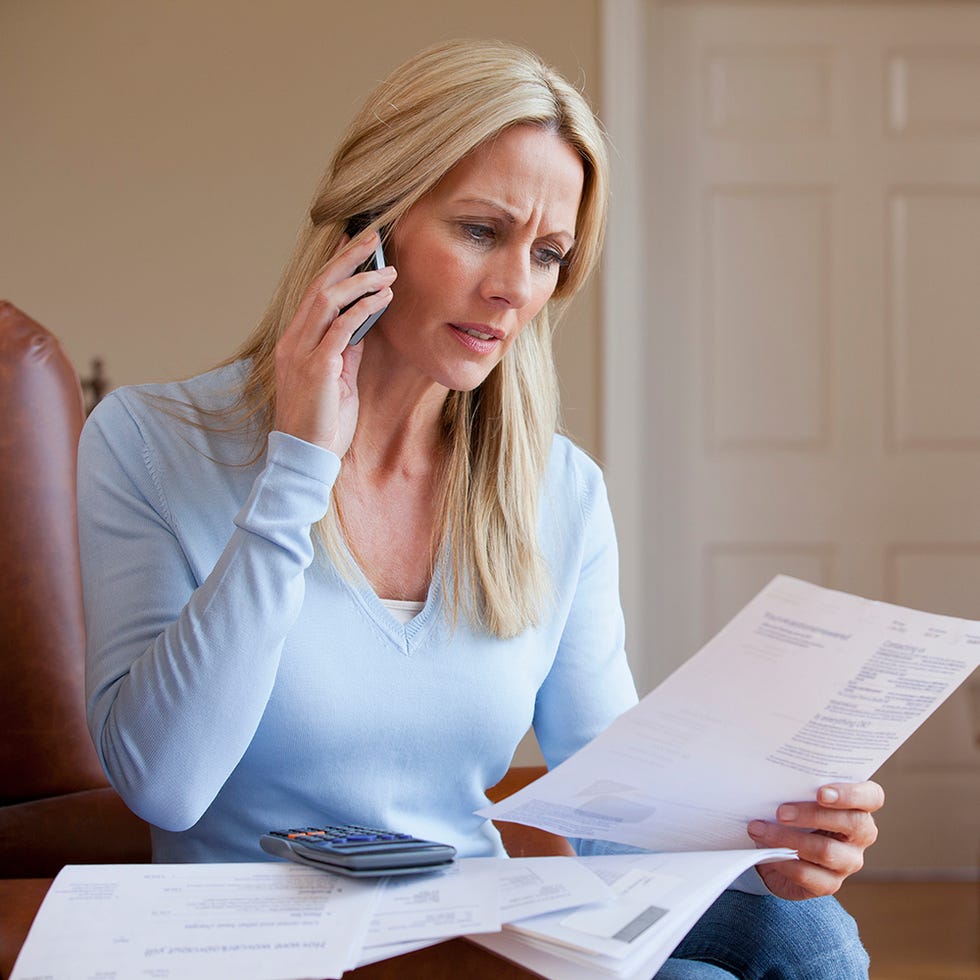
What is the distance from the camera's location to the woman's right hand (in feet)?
3.63

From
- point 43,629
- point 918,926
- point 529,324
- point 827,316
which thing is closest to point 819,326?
point 827,316

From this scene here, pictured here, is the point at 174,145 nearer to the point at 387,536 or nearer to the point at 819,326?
the point at 819,326

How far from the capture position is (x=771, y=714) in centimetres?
96

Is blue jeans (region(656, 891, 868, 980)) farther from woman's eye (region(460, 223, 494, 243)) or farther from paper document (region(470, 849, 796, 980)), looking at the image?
woman's eye (region(460, 223, 494, 243))

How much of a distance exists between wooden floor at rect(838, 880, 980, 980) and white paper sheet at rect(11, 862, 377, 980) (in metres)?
2.08

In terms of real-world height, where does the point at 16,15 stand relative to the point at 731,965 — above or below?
above

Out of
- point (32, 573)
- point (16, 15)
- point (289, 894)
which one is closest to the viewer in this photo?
point (289, 894)

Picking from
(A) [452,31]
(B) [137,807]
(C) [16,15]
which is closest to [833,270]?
(A) [452,31]

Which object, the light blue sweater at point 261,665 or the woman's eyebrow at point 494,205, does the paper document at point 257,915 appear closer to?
the light blue sweater at point 261,665

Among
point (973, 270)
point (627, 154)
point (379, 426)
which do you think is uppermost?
point (627, 154)

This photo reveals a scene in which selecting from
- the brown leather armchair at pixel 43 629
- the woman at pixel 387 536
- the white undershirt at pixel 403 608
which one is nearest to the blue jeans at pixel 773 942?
the woman at pixel 387 536

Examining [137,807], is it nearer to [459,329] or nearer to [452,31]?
[459,329]

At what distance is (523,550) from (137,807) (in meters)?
0.50

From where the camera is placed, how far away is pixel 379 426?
139cm
